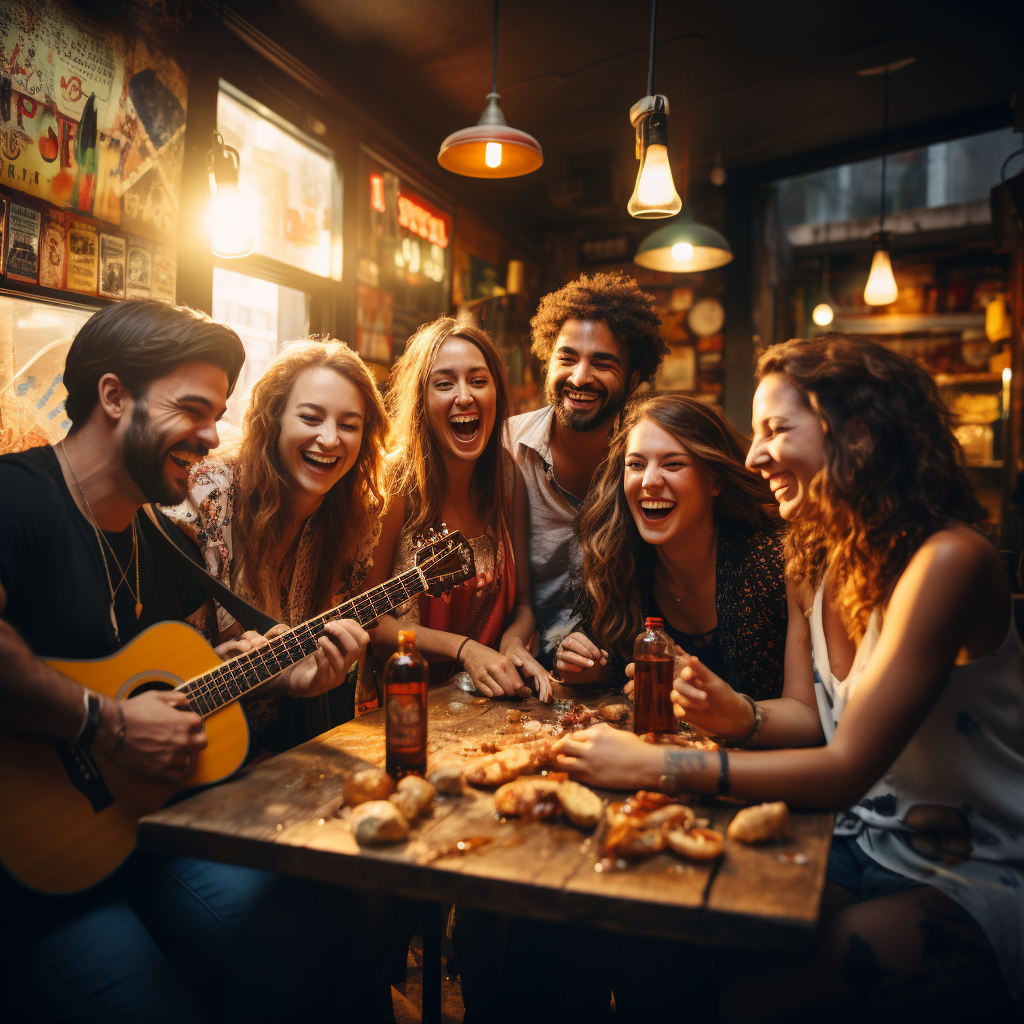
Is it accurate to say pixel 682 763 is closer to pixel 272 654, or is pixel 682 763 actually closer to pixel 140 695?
pixel 272 654

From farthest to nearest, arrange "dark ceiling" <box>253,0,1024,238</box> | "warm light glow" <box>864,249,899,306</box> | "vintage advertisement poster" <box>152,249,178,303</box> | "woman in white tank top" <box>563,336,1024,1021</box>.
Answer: "warm light glow" <box>864,249,899,306</box>, "dark ceiling" <box>253,0,1024,238</box>, "vintage advertisement poster" <box>152,249,178,303</box>, "woman in white tank top" <box>563,336,1024,1021</box>

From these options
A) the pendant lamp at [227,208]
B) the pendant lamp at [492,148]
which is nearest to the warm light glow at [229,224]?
the pendant lamp at [227,208]

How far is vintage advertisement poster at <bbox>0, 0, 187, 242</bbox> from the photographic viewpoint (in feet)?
8.18

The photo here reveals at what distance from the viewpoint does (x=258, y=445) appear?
2.21 metres

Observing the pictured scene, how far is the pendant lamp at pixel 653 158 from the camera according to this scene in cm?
282

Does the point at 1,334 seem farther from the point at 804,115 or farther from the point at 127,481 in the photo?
the point at 804,115

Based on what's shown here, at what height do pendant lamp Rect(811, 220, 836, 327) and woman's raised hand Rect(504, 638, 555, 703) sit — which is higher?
pendant lamp Rect(811, 220, 836, 327)

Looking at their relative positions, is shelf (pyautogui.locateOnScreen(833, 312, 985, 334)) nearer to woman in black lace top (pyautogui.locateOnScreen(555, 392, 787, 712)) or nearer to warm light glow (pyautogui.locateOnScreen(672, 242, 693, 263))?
warm light glow (pyautogui.locateOnScreen(672, 242, 693, 263))

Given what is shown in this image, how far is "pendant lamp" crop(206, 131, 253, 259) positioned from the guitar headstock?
68.2 inches

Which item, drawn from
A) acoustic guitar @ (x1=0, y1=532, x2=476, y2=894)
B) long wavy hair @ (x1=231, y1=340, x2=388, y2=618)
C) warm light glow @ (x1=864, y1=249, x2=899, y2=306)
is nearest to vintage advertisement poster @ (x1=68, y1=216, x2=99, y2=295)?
long wavy hair @ (x1=231, y1=340, x2=388, y2=618)

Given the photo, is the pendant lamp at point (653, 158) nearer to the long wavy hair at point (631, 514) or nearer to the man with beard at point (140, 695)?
the long wavy hair at point (631, 514)

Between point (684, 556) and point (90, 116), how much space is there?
8.97 ft

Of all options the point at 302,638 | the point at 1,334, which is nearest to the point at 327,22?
the point at 1,334

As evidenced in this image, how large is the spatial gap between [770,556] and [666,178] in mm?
1615
